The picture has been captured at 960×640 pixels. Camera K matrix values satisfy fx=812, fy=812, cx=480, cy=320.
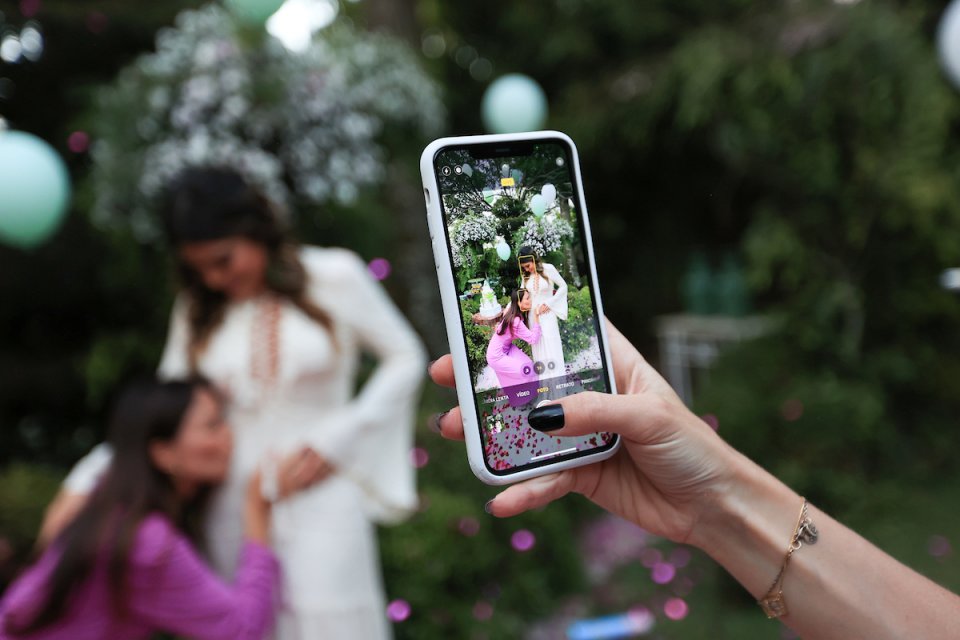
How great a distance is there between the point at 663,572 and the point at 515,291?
9.47ft

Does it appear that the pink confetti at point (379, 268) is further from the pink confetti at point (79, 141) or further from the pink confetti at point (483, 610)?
the pink confetti at point (483, 610)

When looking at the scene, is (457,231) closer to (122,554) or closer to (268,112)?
(122,554)

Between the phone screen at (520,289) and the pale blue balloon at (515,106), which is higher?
the pale blue balloon at (515,106)

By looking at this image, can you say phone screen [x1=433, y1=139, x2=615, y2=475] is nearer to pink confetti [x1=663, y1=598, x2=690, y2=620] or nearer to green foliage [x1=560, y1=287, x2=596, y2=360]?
green foliage [x1=560, y1=287, x2=596, y2=360]

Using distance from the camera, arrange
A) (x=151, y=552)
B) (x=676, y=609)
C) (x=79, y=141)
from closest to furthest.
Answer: (x=151, y=552) < (x=676, y=609) < (x=79, y=141)

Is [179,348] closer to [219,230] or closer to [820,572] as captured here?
[219,230]

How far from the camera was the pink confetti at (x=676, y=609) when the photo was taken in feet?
10.3

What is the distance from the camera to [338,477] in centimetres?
206

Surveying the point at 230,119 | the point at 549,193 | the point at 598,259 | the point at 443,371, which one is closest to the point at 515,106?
Answer: the point at 598,259

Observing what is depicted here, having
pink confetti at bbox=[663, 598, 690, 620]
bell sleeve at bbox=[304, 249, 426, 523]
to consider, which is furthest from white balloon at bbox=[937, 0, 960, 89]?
pink confetti at bbox=[663, 598, 690, 620]

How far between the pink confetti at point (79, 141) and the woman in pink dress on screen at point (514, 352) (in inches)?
119

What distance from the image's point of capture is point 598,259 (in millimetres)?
3787

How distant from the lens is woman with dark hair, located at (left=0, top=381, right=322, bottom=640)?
1.60 meters

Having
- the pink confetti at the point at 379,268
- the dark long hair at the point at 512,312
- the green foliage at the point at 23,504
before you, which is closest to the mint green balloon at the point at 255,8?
the pink confetti at the point at 379,268
